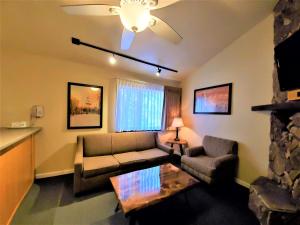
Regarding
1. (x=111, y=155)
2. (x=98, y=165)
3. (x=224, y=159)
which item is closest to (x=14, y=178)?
(x=98, y=165)

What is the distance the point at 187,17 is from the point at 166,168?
2.32 metres

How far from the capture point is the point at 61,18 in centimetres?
192

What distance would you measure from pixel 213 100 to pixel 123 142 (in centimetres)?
221

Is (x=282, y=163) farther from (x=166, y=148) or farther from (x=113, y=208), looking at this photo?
(x=113, y=208)

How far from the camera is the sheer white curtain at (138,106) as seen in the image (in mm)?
3406

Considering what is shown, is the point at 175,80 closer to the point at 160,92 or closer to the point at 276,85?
the point at 160,92

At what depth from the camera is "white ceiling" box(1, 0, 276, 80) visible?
6.11 ft

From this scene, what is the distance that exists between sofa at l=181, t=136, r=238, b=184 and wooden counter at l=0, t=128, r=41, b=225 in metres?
2.62

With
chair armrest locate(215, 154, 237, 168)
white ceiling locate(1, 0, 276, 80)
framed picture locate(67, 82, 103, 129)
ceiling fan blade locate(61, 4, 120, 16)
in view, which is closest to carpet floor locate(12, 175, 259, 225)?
chair armrest locate(215, 154, 237, 168)

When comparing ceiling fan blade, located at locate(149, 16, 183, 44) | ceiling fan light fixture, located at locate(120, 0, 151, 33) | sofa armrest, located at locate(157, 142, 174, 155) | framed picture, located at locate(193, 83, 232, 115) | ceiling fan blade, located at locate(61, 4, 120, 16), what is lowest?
sofa armrest, located at locate(157, 142, 174, 155)

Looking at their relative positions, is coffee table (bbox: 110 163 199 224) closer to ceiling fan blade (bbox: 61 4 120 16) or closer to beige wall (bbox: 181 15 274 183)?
beige wall (bbox: 181 15 274 183)

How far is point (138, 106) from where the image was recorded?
3.65 meters

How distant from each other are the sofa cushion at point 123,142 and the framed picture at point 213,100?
1.77m

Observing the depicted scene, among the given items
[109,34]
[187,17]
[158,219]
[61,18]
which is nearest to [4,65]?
[61,18]
